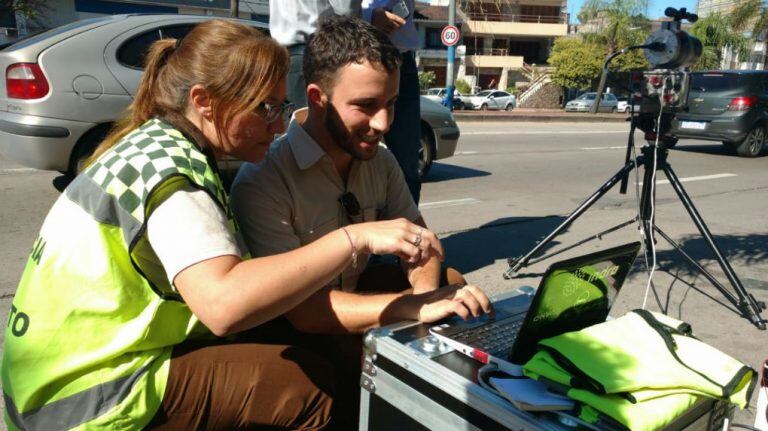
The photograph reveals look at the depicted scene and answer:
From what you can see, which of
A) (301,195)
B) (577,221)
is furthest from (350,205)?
(577,221)

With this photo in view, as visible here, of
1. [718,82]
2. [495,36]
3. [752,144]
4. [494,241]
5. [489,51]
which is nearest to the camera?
[494,241]

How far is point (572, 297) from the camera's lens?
147cm

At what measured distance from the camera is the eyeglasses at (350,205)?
214 centimetres

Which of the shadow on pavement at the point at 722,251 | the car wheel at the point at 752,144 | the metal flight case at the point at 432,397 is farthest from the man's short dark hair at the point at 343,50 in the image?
the car wheel at the point at 752,144

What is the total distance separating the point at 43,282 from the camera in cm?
143

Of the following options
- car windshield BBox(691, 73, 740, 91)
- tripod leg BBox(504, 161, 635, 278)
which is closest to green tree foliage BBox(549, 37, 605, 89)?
car windshield BBox(691, 73, 740, 91)

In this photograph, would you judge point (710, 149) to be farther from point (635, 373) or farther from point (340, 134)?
point (635, 373)

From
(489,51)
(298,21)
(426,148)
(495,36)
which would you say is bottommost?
(426,148)

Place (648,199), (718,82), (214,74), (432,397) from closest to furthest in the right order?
(432,397)
(214,74)
(648,199)
(718,82)

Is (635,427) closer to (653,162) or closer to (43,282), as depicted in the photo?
(43,282)

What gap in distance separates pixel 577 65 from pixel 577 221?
38.4m

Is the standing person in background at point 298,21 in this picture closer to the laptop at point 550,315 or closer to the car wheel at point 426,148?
the laptop at point 550,315

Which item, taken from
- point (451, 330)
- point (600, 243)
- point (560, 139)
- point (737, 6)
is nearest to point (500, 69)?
point (737, 6)

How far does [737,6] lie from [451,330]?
34.5 meters
